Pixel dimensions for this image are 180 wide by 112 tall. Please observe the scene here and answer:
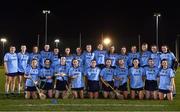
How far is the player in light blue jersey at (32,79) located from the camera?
15109mm

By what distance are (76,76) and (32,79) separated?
4.42 ft

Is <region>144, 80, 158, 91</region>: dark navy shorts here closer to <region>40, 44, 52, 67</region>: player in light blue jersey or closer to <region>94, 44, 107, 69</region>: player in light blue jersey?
<region>94, 44, 107, 69</region>: player in light blue jersey

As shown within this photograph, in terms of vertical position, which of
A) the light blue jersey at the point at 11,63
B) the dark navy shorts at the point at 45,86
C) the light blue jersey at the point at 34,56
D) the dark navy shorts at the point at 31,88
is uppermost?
the light blue jersey at the point at 34,56

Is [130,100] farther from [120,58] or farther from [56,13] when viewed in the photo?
[56,13]

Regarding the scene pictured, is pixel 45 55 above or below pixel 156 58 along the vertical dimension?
above

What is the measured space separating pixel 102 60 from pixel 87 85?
1045 millimetres

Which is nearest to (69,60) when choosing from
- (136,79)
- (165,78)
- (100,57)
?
(100,57)

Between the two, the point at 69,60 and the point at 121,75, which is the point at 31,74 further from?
the point at 121,75

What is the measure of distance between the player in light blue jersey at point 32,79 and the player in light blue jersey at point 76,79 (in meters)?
1.04

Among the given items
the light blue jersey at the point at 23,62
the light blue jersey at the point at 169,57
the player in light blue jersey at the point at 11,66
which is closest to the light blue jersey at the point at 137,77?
the light blue jersey at the point at 169,57

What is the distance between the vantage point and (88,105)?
13.1 m

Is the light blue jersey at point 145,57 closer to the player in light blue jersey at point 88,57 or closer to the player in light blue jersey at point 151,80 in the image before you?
the player in light blue jersey at point 151,80

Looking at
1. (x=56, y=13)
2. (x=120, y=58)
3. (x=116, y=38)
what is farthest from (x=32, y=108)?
(x=56, y=13)

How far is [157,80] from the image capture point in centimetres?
1506
